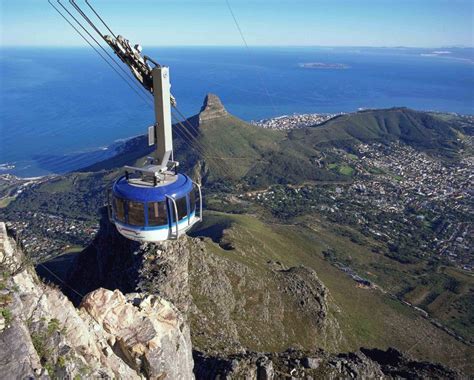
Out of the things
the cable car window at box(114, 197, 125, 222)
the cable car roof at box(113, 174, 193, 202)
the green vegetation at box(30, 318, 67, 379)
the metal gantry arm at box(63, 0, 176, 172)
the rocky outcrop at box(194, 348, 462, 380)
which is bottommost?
the rocky outcrop at box(194, 348, 462, 380)

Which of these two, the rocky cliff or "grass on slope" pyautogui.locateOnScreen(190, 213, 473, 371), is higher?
the rocky cliff

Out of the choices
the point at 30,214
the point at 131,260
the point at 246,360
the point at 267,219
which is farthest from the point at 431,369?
the point at 30,214

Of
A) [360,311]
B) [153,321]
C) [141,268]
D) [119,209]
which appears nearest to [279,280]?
[141,268]

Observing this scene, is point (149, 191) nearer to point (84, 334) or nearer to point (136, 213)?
point (136, 213)

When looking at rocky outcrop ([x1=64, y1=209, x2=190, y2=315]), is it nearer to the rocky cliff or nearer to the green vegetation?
the rocky cliff

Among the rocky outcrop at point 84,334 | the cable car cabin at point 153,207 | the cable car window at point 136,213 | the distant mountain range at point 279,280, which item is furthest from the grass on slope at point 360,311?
the cable car window at point 136,213

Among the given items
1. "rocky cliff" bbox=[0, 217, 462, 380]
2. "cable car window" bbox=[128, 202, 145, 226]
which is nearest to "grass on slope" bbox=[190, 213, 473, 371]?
"rocky cliff" bbox=[0, 217, 462, 380]

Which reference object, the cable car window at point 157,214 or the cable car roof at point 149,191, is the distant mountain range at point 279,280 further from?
the cable car roof at point 149,191
